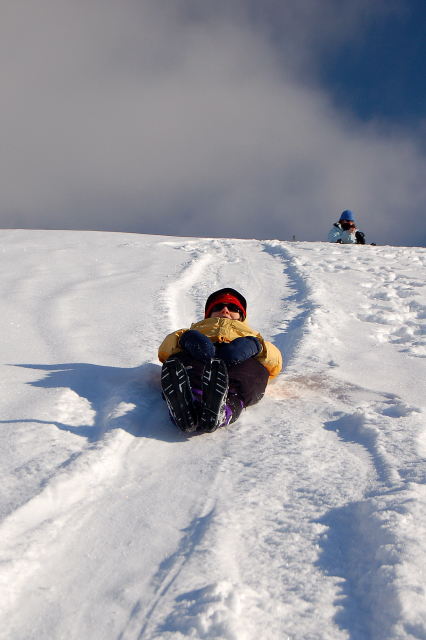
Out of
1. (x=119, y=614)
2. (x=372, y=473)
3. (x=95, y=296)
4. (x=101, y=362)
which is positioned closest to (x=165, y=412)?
(x=101, y=362)

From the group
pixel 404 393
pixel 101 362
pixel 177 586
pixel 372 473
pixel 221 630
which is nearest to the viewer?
pixel 221 630

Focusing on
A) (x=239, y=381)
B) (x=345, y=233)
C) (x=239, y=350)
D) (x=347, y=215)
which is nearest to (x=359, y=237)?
(x=345, y=233)

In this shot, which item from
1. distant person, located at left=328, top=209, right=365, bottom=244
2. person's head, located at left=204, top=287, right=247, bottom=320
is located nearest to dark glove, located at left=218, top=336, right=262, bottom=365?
person's head, located at left=204, top=287, right=247, bottom=320

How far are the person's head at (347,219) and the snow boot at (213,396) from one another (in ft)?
29.9

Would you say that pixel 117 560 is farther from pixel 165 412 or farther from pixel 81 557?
pixel 165 412

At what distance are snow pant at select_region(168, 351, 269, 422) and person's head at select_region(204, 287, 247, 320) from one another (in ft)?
2.47

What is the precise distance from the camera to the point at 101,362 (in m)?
3.14

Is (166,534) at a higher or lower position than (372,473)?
lower

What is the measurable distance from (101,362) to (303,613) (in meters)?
2.25

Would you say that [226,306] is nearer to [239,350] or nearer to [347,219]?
[239,350]

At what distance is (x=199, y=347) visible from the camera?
249 centimetres

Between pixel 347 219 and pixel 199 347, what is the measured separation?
9.11 metres

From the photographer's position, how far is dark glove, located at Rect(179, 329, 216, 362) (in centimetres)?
247

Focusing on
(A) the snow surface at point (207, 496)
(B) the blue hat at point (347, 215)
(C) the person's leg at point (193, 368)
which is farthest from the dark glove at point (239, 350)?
(B) the blue hat at point (347, 215)
